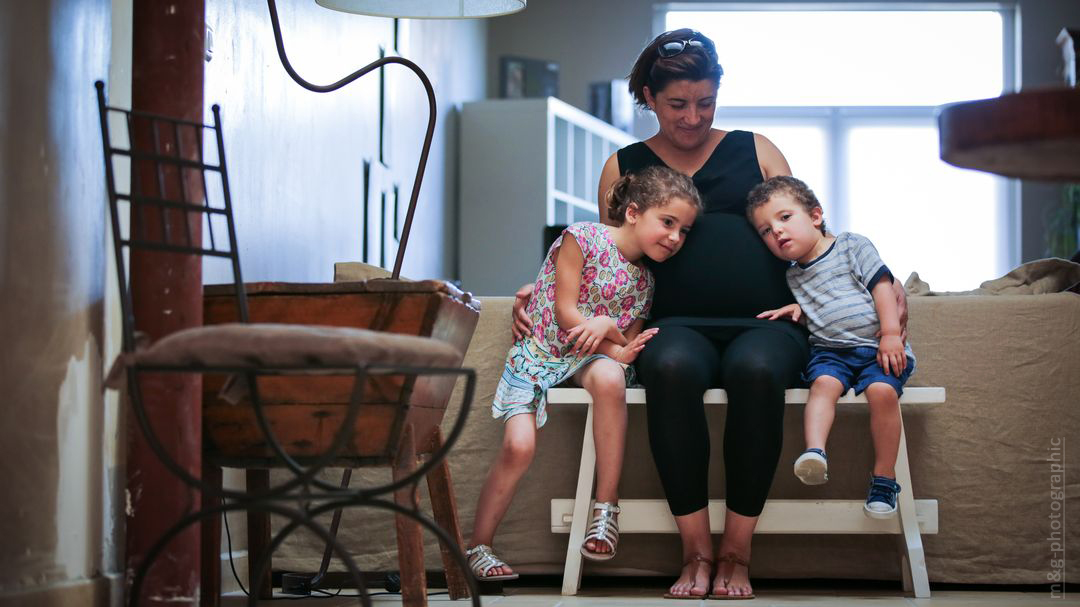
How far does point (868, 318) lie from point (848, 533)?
46 centimetres

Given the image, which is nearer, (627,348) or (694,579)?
(694,579)

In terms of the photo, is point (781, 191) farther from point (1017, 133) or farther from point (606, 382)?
point (1017, 133)

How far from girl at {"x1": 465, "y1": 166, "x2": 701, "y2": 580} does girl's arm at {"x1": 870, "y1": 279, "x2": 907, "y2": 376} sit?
419mm

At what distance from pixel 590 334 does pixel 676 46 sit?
0.74 metres

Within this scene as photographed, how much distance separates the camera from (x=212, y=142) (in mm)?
2473

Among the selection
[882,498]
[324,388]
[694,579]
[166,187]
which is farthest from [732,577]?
[166,187]

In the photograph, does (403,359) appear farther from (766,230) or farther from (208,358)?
(766,230)

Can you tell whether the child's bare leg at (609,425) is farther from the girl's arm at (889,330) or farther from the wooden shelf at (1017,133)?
the wooden shelf at (1017,133)

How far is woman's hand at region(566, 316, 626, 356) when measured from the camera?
2.55m

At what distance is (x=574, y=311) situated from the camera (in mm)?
2586

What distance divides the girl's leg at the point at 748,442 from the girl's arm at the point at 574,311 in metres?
0.27

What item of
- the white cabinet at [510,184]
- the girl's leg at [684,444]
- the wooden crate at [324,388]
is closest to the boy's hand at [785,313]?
the girl's leg at [684,444]

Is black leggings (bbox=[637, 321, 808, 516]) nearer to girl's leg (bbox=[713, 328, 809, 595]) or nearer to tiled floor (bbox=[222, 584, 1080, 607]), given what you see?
girl's leg (bbox=[713, 328, 809, 595])

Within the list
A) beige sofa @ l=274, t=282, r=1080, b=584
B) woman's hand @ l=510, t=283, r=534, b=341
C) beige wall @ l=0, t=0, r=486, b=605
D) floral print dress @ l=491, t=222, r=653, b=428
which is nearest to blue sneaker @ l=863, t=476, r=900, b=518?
beige sofa @ l=274, t=282, r=1080, b=584
